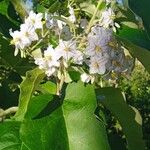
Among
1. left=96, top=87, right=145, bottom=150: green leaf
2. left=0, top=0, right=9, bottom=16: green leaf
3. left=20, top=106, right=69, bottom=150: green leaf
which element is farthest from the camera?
left=0, top=0, right=9, bottom=16: green leaf

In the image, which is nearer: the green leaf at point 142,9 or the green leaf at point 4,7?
the green leaf at point 142,9

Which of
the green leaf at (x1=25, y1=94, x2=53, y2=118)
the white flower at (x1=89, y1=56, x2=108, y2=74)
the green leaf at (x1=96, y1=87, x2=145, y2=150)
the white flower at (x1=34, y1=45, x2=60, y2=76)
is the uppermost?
the white flower at (x1=34, y1=45, x2=60, y2=76)

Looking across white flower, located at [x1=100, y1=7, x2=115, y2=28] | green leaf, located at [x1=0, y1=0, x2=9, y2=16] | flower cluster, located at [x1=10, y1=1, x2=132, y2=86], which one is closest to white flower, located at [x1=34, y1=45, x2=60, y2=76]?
flower cluster, located at [x1=10, y1=1, x2=132, y2=86]

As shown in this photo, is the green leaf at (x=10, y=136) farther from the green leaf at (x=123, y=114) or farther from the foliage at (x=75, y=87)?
the green leaf at (x=123, y=114)

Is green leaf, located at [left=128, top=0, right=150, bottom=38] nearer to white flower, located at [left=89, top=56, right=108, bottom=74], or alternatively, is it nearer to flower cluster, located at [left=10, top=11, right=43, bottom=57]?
white flower, located at [left=89, top=56, right=108, bottom=74]

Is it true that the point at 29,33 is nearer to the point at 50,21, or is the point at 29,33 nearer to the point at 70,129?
the point at 50,21

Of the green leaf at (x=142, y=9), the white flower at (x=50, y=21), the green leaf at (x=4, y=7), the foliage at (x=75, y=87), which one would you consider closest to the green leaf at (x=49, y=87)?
the foliage at (x=75, y=87)
